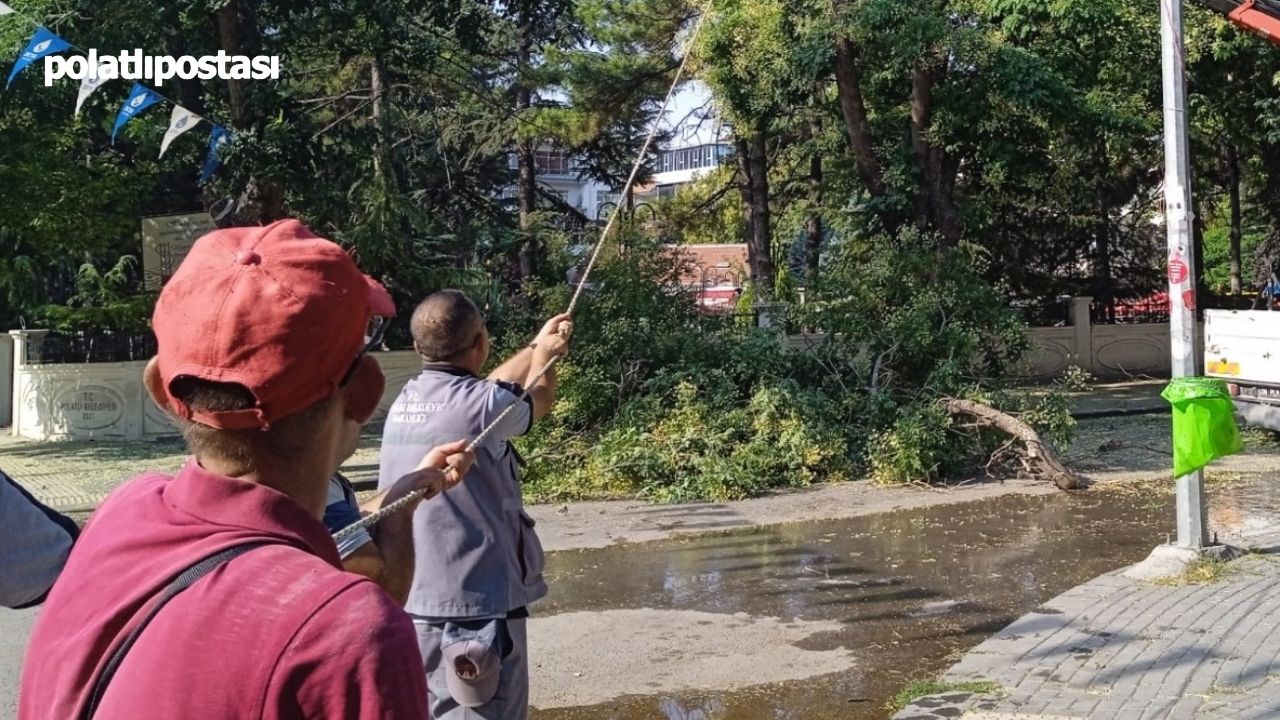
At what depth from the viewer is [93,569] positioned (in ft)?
5.53

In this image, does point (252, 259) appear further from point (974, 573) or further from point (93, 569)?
point (974, 573)

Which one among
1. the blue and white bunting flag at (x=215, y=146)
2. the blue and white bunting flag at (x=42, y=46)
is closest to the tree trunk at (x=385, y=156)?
the blue and white bunting flag at (x=215, y=146)

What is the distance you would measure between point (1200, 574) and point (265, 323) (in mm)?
7657

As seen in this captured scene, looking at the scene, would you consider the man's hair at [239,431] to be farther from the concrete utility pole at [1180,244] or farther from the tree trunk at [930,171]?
the tree trunk at [930,171]

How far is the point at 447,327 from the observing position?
4.21 metres

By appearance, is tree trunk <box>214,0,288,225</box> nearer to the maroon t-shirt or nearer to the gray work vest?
the gray work vest

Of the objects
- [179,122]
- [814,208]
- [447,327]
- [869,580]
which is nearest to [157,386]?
[447,327]

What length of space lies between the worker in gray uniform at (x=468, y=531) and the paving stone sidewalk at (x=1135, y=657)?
256cm

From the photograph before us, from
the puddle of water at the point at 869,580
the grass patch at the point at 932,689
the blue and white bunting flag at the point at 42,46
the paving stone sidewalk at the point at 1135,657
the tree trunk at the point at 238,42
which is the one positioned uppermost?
the tree trunk at the point at 238,42

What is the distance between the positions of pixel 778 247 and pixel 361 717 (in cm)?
3019

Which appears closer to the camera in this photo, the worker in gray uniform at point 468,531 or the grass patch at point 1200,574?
the worker in gray uniform at point 468,531

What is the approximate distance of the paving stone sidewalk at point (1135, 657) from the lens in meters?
5.66

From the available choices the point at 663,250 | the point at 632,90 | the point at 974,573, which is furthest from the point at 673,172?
the point at 974,573

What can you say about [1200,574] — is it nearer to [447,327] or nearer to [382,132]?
[447,327]
